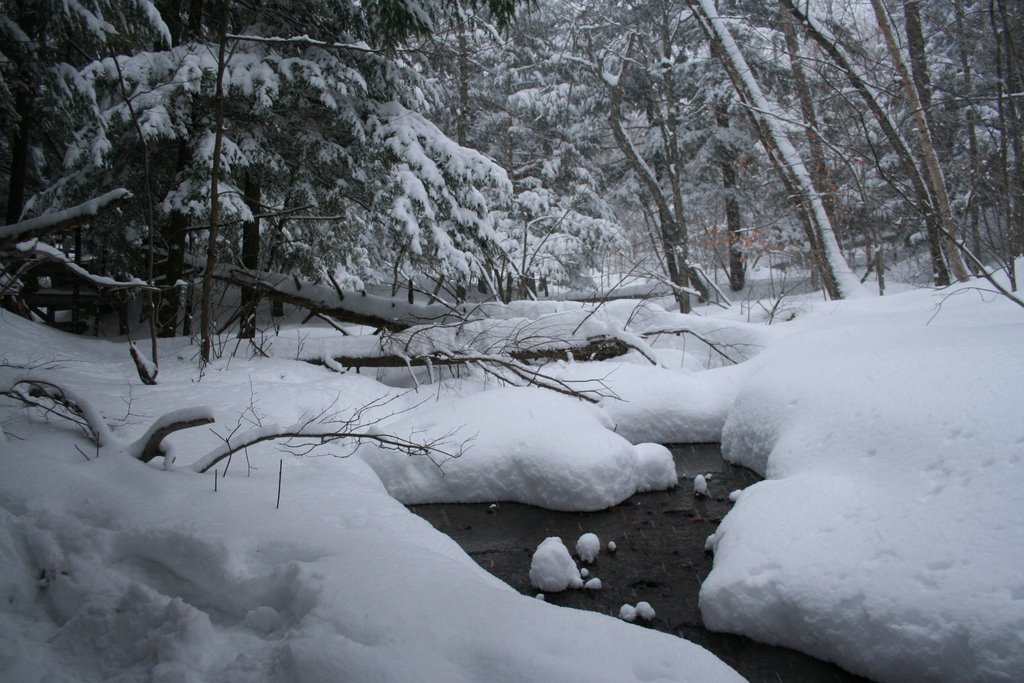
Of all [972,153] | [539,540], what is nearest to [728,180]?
[972,153]

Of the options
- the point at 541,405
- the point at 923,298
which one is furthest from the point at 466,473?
the point at 923,298

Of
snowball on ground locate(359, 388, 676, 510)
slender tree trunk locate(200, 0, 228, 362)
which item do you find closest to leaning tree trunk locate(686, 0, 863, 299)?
snowball on ground locate(359, 388, 676, 510)

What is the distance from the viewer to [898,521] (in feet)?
10.7

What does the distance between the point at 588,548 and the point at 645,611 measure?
79 cm

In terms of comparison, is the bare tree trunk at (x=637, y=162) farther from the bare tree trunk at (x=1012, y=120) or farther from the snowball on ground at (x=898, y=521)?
the snowball on ground at (x=898, y=521)

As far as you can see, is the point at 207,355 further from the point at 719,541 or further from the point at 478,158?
the point at 719,541

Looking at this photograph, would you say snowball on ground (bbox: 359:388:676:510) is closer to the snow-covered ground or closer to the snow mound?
the snow-covered ground

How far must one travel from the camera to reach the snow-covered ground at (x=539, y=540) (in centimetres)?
207

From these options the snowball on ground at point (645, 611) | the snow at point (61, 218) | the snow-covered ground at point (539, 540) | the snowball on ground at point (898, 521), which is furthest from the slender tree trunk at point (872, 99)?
the snow at point (61, 218)

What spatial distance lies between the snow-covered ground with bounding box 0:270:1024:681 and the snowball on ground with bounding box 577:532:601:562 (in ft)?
2.74

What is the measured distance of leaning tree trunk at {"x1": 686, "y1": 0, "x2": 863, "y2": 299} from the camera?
9.30 meters

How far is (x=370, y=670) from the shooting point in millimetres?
1871

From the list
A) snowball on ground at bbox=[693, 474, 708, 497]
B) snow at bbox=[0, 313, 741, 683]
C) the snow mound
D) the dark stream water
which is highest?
snow at bbox=[0, 313, 741, 683]

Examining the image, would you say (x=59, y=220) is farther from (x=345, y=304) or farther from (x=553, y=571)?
(x=345, y=304)
